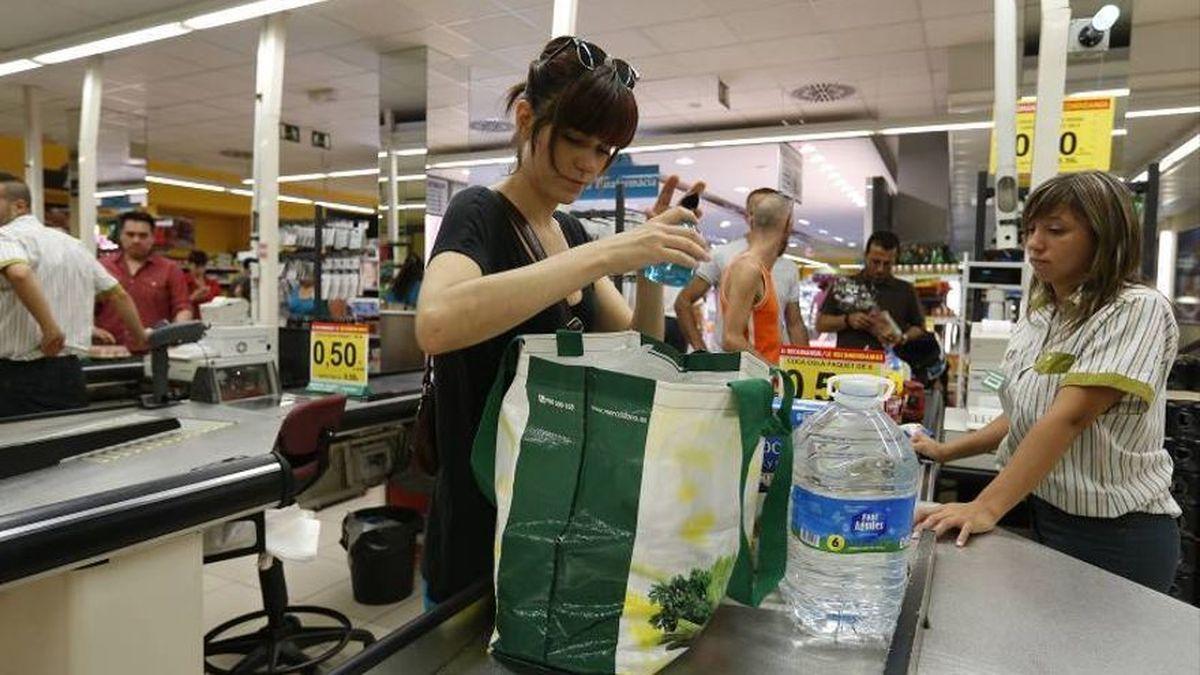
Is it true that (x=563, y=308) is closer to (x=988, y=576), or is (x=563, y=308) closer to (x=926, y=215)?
(x=988, y=576)

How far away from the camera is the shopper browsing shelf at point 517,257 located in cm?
89

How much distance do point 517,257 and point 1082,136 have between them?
332 cm

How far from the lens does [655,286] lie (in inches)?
48.5

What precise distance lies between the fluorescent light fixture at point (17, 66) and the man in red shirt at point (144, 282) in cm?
302

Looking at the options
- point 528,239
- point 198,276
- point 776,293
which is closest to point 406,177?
point 776,293

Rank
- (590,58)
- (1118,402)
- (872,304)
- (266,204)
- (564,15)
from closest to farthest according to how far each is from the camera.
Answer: (590,58) → (1118,402) → (564,15) → (872,304) → (266,204)

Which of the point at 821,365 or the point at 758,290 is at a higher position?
the point at 758,290

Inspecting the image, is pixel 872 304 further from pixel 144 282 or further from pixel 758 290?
pixel 144 282

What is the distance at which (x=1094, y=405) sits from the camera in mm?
1480

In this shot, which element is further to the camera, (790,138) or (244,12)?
(790,138)

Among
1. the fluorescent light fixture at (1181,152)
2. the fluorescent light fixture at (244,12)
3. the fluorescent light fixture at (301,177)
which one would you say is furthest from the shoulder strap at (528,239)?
the fluorescent light fixture at (301,177)

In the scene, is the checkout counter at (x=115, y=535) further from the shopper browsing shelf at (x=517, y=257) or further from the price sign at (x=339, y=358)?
the price sign at (x=339, y=358)

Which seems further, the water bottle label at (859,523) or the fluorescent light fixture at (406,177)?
the fluorescent light fixture at (406,177)

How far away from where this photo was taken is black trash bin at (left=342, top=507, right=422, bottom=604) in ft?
12.1
